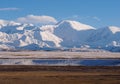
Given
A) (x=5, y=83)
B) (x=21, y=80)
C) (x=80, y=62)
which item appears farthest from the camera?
(x=80, y=62)

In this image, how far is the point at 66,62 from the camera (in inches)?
4188

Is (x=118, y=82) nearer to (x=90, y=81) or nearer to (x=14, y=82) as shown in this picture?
(x=90, y=81)

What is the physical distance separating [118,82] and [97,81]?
120 inches

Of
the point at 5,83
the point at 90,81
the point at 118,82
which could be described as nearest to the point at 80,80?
the point at 90,81

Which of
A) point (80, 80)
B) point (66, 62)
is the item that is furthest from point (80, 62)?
point (80, 80)

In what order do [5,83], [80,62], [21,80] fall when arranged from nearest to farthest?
1. [5,83]
2. [21,80]
3. [80,62]

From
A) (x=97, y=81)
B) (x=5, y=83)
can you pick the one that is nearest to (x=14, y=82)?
(x=5, y=83)

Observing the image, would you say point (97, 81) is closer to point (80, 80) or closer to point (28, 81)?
point (80, 80)

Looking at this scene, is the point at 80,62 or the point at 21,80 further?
the point at 80,62

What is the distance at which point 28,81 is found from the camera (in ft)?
179

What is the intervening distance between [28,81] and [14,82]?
1792 mm

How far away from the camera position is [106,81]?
54.1 meters

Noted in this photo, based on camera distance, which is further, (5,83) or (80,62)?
(80,62)

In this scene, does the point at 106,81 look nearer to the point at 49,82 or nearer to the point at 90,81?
the point at 90,81
